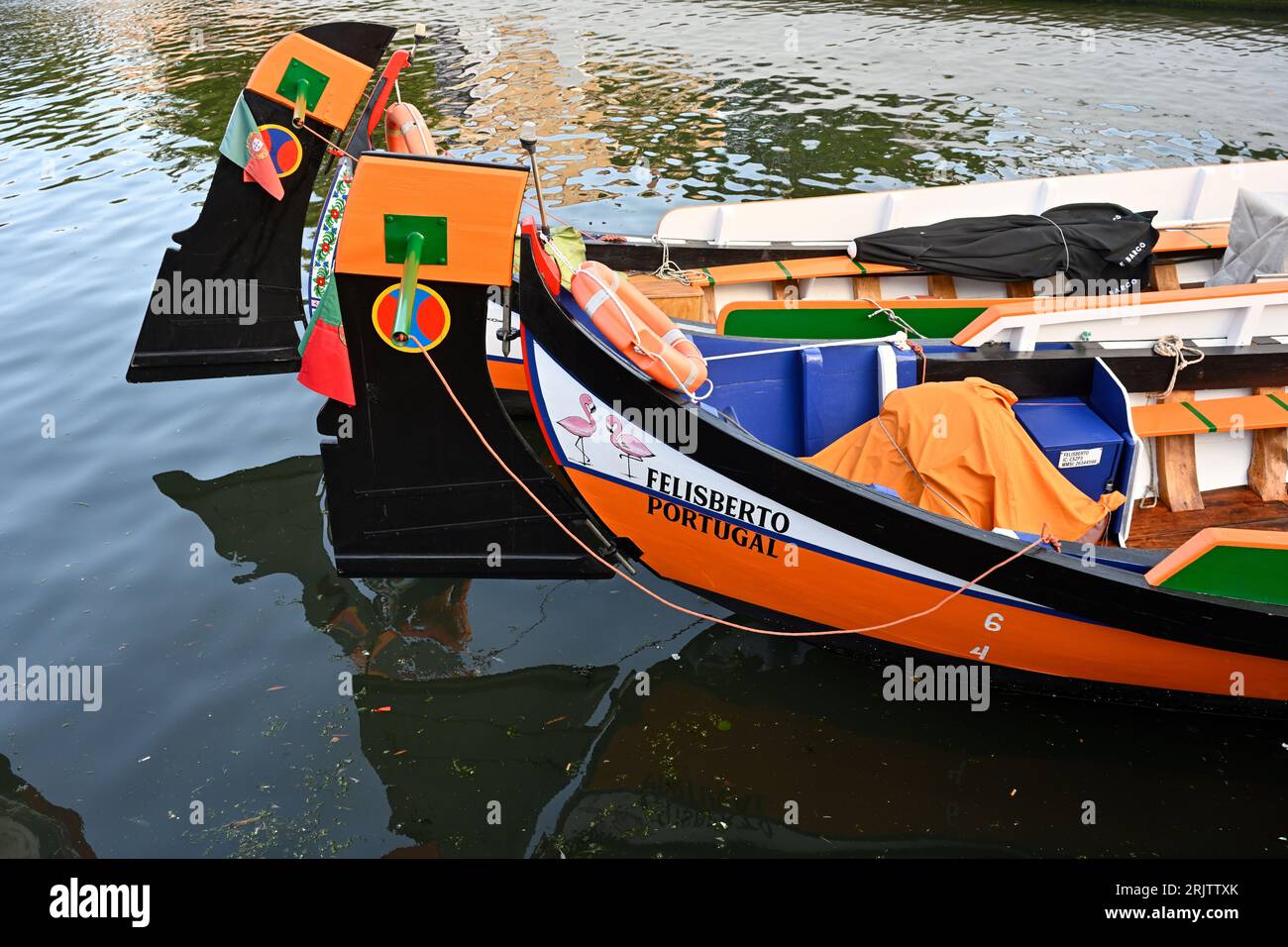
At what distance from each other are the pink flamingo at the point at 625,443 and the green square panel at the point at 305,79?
4056 millimetres

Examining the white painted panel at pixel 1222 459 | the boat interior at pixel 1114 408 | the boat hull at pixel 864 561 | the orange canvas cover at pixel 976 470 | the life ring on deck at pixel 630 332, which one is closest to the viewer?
the boat hull at pixel 864 561

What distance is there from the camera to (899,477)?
5.75 meters

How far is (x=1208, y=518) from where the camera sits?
20.5ft

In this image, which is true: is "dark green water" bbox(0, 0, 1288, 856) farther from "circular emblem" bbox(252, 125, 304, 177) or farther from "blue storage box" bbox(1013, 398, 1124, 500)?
"circular emblem" bbox(252, 125, 304, 177)

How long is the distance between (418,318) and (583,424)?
1.01 meters

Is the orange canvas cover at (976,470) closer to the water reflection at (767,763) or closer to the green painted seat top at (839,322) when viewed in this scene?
Answer: the water reflection at (767,763)

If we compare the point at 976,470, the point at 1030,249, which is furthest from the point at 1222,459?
the point at 1030,249

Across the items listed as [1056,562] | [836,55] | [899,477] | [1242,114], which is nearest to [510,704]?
[899,477]

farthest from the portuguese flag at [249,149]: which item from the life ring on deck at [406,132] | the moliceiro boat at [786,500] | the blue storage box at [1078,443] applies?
the blue storage box at [1078,443]

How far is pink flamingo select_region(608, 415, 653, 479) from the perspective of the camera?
17.3 feet

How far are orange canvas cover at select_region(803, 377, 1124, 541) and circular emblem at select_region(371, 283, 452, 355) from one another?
2.59 meters

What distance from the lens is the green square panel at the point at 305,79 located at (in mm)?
7363

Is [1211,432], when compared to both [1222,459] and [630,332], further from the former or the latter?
[630,332]
